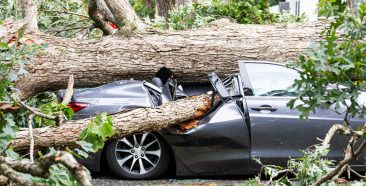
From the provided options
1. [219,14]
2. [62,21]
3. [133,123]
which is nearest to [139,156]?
[133,123]

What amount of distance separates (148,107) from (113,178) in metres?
1.06

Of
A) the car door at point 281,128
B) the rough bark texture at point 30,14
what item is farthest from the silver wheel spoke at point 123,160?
the rough bark texture at point 30,14

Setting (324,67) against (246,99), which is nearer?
(324,67)

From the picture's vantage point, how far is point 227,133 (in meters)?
7.08

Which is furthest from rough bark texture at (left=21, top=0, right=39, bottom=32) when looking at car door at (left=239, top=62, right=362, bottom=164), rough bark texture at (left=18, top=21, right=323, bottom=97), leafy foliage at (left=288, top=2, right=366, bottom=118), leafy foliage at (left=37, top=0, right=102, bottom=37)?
leafy foliage at (left=288, top=2, right=366, bottom=118)

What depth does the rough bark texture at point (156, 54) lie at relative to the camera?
27.5 ft

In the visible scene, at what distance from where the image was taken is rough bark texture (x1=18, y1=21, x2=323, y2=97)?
8367 mm

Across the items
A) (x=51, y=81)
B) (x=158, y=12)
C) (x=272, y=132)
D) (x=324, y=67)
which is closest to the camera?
(x=324, y=67)

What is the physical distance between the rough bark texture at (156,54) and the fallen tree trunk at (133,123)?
922mm

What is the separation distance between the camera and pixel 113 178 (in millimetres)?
7574

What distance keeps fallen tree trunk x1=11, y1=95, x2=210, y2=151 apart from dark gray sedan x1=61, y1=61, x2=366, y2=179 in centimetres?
22

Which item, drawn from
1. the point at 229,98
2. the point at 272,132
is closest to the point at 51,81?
the point at 229,98

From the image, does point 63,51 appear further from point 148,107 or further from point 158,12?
point 158,12

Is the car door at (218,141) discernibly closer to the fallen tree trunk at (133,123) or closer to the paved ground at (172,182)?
the paved ground at (172,182)
